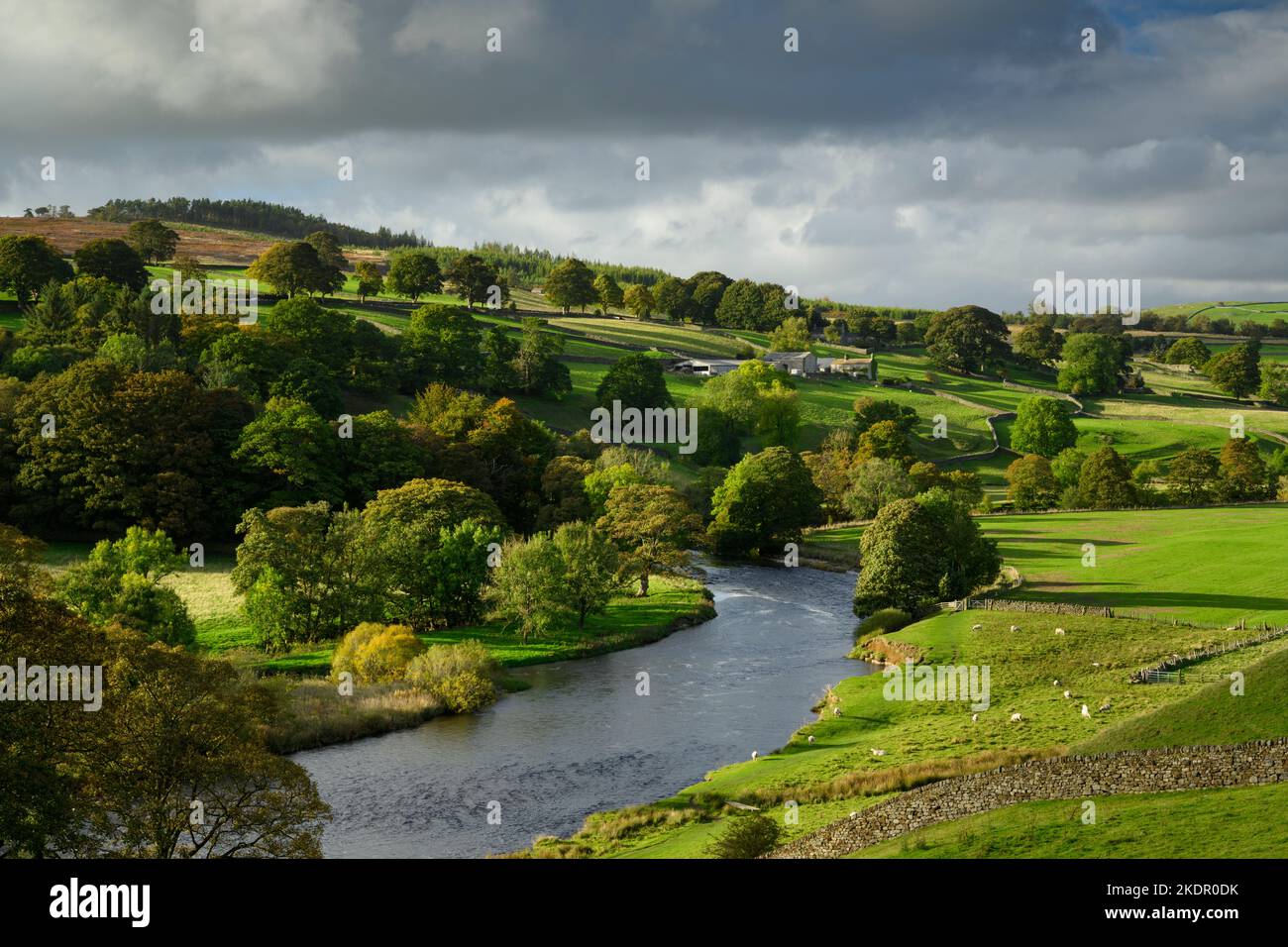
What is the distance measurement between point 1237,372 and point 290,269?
141 metres

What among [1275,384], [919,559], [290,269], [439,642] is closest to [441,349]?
[290,269]

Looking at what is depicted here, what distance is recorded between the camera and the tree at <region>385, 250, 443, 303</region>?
171250mm

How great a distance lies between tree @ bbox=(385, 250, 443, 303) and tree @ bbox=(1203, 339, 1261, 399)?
399ft

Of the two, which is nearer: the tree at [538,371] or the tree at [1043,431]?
the tree at [538,371]

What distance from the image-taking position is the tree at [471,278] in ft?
589

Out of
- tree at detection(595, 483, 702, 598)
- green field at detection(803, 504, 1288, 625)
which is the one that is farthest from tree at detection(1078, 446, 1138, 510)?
tree at detection(595, 483, 702, 598)

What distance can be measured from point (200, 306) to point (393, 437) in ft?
164

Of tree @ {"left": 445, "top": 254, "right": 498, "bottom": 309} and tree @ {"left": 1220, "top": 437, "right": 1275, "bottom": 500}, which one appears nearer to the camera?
tree @ {"left": 1220, "top": 437, "right": 1275, "bottom": 500}

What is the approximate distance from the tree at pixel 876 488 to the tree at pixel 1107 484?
63.1ft

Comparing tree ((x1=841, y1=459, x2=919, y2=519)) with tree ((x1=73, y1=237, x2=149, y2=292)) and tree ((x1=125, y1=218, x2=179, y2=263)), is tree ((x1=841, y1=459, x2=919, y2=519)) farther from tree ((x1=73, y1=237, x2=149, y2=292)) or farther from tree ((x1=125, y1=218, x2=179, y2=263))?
tree ((x1=125, y1=218, x2=179, y2=263))

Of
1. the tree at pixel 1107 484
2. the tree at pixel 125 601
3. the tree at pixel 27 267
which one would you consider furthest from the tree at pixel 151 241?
the tree at pixel 1107 484

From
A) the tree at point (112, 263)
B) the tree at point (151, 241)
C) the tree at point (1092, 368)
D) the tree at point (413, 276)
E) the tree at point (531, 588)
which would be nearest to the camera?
the tree at point (531, 588)

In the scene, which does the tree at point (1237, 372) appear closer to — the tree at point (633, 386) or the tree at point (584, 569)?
the tree at point (633, 386)
